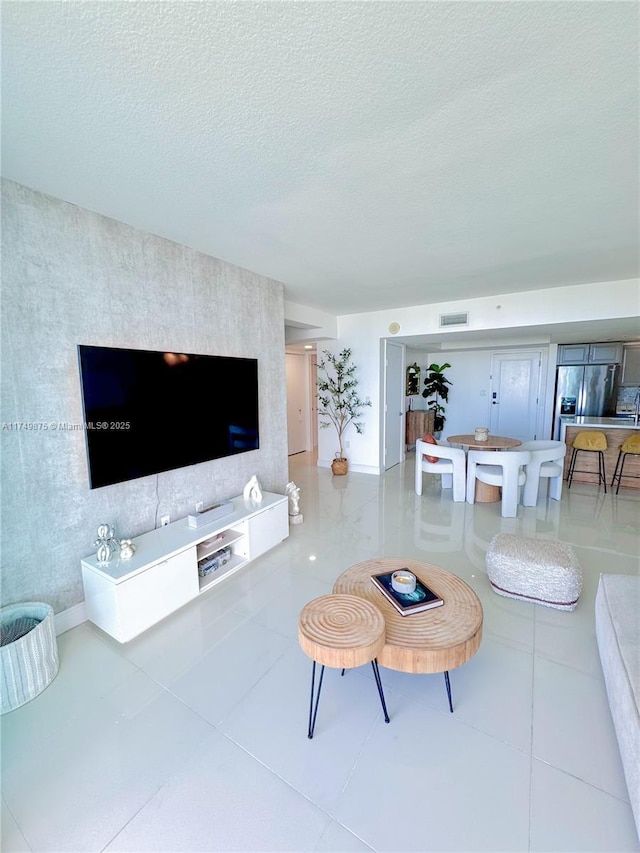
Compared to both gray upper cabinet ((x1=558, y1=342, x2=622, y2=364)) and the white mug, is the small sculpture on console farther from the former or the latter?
gray upper cabinet ((x1=558, y1=342, x2=622, y2=364))

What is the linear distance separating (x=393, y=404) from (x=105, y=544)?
481 centimetres

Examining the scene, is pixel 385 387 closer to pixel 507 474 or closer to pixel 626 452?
pixel 507 474

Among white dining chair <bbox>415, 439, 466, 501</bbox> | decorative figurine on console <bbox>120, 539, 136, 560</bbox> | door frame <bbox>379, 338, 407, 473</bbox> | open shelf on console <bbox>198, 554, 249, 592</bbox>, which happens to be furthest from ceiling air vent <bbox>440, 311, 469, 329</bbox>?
decorative figurine on console <bbox>120, 539, 136, 560</bbox>

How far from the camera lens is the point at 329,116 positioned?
141 centimetres

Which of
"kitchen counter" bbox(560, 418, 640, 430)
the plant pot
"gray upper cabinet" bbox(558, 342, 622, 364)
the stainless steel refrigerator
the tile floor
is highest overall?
"gray upper cabinet" bbox(558, 342, 622, 364)

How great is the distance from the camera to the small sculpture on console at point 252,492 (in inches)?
128

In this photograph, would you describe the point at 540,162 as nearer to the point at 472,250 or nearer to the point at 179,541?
the point at 472,250

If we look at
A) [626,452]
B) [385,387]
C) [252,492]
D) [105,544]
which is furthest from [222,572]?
[626,452]

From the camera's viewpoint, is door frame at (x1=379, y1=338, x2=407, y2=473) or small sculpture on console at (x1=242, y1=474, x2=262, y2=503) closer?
small sculpture on console at (x1=242, y1=474, x2=262, y2=503)

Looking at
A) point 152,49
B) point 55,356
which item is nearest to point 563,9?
point 152,49

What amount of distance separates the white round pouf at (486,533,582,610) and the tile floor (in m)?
0.10

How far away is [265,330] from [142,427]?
5.40 ft

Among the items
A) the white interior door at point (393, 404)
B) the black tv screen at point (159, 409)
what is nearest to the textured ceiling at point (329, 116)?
the black tv screen at point (159, 409)

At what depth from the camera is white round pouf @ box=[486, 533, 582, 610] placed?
7.46 feet
